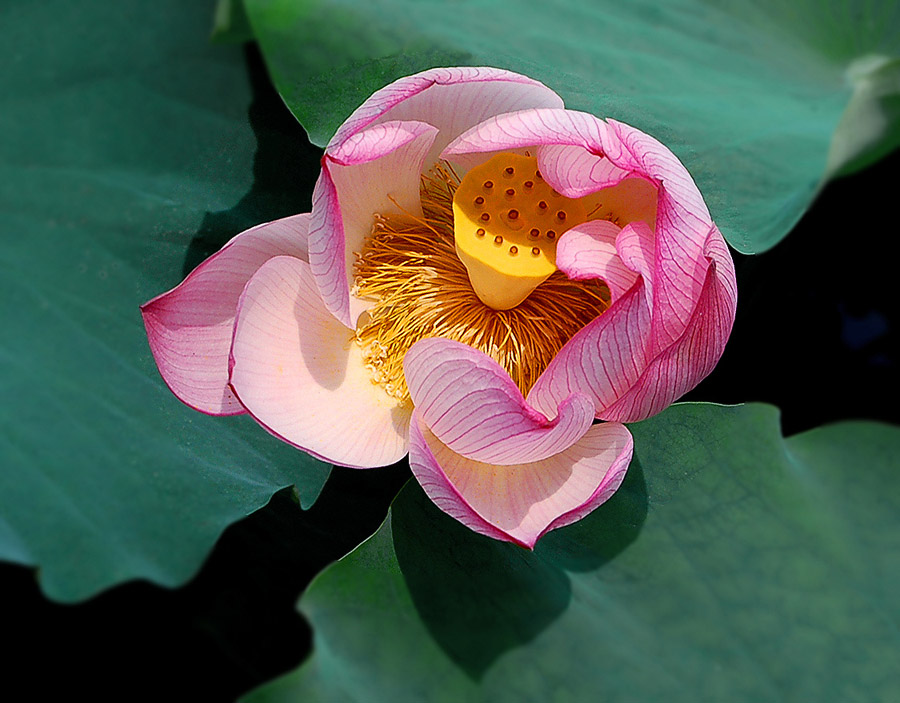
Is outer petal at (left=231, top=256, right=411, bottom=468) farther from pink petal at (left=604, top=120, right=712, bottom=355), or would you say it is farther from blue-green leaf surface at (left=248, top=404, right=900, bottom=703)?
pink petal at (left=604, top=120, right=712, bottom=355)

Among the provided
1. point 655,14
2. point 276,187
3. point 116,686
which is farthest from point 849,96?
point 116,686

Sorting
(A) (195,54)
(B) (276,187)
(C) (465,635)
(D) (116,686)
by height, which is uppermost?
(A) (195,54)

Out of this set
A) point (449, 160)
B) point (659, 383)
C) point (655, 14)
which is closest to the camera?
point (659, 383)

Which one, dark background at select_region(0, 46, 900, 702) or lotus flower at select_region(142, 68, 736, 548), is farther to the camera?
dark background at select_region(0, 46, 900, 702)

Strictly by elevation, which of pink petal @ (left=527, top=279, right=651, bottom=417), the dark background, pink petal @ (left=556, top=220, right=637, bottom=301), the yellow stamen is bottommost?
the dark background

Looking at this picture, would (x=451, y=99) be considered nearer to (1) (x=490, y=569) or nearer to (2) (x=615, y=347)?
(2) (x=615, y=347)

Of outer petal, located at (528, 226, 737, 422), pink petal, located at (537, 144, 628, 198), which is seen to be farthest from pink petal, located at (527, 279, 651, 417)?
pink petal, located at (537, 144, 628, 198)

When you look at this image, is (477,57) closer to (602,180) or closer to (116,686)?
(602,180)

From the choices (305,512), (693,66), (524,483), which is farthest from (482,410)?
(693,66)
